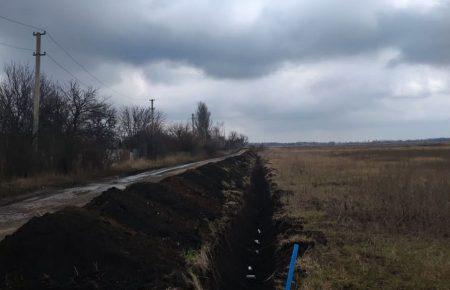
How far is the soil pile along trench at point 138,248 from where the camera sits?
240 inches

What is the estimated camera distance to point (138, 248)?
7.25m

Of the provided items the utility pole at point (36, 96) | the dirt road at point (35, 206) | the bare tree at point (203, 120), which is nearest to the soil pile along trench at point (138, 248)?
the dirt road at point (35, 206)

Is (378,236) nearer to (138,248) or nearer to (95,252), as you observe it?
(138,248)

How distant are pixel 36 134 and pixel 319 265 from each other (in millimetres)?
18416

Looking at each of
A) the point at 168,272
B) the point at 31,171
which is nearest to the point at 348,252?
the point at 168,272

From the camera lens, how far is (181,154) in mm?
57969

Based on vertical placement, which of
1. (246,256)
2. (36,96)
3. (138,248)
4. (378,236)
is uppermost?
(36,96)

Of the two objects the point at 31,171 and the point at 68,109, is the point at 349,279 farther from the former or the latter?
the point at 68,109

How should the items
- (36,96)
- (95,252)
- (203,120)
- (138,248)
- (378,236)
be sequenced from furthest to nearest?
(203,120), (36,96), (378,236), (138,248), (95,252)

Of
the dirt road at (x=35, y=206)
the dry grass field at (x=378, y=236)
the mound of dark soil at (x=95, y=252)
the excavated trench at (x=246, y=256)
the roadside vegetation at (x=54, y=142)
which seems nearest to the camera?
the mound of dark soil at (x=95, y=252)

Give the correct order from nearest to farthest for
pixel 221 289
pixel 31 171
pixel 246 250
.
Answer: pixel 221 289
pixel 246 250
pixel 31 171

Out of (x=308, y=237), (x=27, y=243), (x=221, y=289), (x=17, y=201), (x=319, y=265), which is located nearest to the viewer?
(x=27, y=243)

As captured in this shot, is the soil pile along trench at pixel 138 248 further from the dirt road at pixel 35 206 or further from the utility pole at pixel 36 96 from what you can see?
the utility pole at pixel 36 96

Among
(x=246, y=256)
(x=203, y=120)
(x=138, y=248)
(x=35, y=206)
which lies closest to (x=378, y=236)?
(x=246, y=256)
